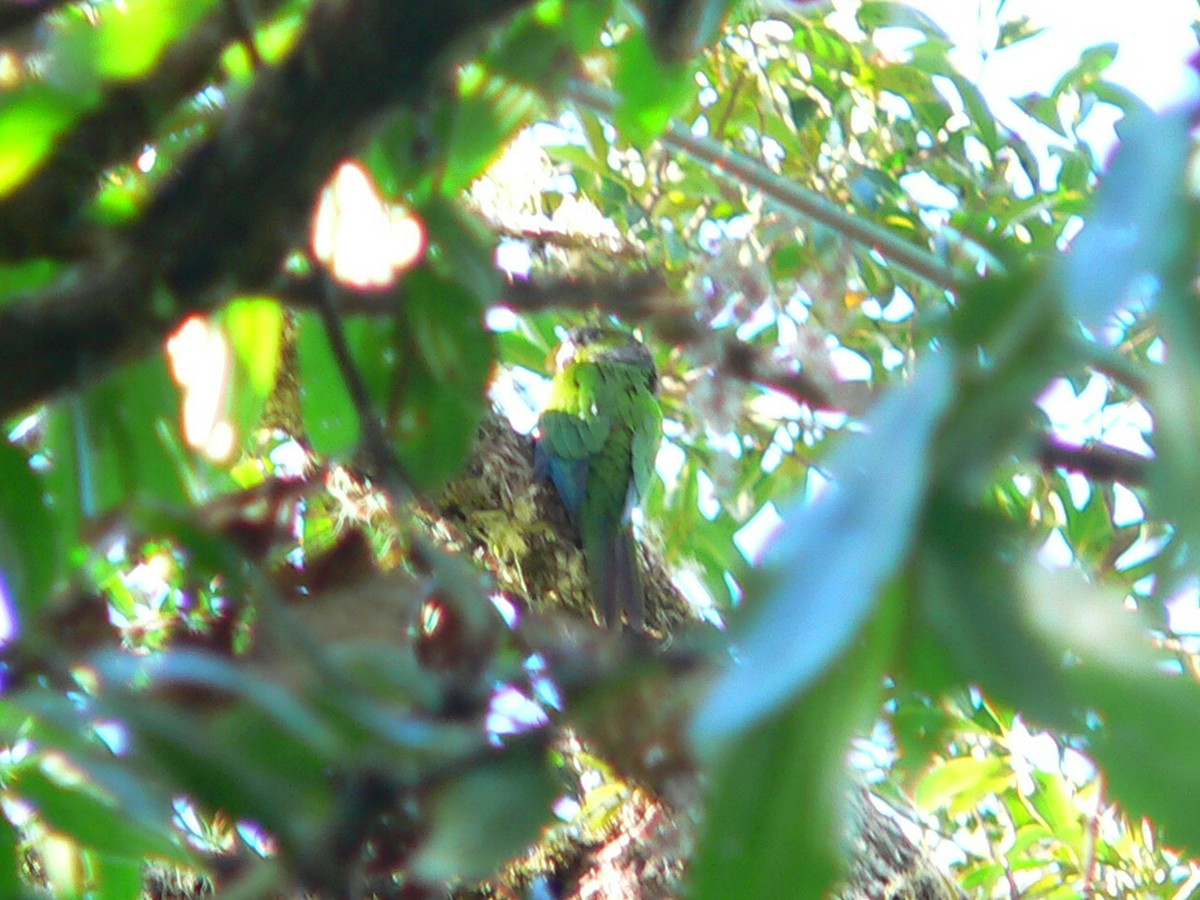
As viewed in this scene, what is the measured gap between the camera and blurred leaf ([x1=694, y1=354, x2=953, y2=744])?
31 cm

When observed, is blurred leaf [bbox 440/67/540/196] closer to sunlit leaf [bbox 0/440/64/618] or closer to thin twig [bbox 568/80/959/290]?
thin twig [bbox 568/80/959/290]

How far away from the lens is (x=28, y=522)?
0.67 meters

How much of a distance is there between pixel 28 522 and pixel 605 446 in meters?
2.99

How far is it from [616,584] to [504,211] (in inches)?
43.0

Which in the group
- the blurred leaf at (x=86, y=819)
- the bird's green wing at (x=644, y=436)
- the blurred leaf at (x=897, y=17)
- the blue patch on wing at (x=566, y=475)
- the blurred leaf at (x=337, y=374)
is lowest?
the bird's green wing at (x=644, y=436)

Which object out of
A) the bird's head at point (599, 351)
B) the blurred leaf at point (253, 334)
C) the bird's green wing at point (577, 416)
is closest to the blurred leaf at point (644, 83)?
the blurred leaf at point (253, 334)

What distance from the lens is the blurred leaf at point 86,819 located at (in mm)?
642

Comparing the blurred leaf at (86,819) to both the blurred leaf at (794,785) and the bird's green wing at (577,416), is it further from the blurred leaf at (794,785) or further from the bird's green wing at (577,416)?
the bird's green wing at (577,416)

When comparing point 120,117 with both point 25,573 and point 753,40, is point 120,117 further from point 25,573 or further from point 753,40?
point 753,40

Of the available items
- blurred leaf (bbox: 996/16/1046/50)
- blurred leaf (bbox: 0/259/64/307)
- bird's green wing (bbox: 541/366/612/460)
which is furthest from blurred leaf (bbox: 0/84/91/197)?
bird's green wing (bbox: 541/366/612/460)

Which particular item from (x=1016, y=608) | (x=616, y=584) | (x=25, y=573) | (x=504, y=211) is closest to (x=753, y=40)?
(x=504, y=211)

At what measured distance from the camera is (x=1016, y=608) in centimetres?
37

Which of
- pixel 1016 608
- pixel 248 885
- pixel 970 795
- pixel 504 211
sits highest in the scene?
pixel 1016 608

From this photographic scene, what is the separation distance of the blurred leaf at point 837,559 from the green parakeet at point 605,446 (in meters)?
2.57
